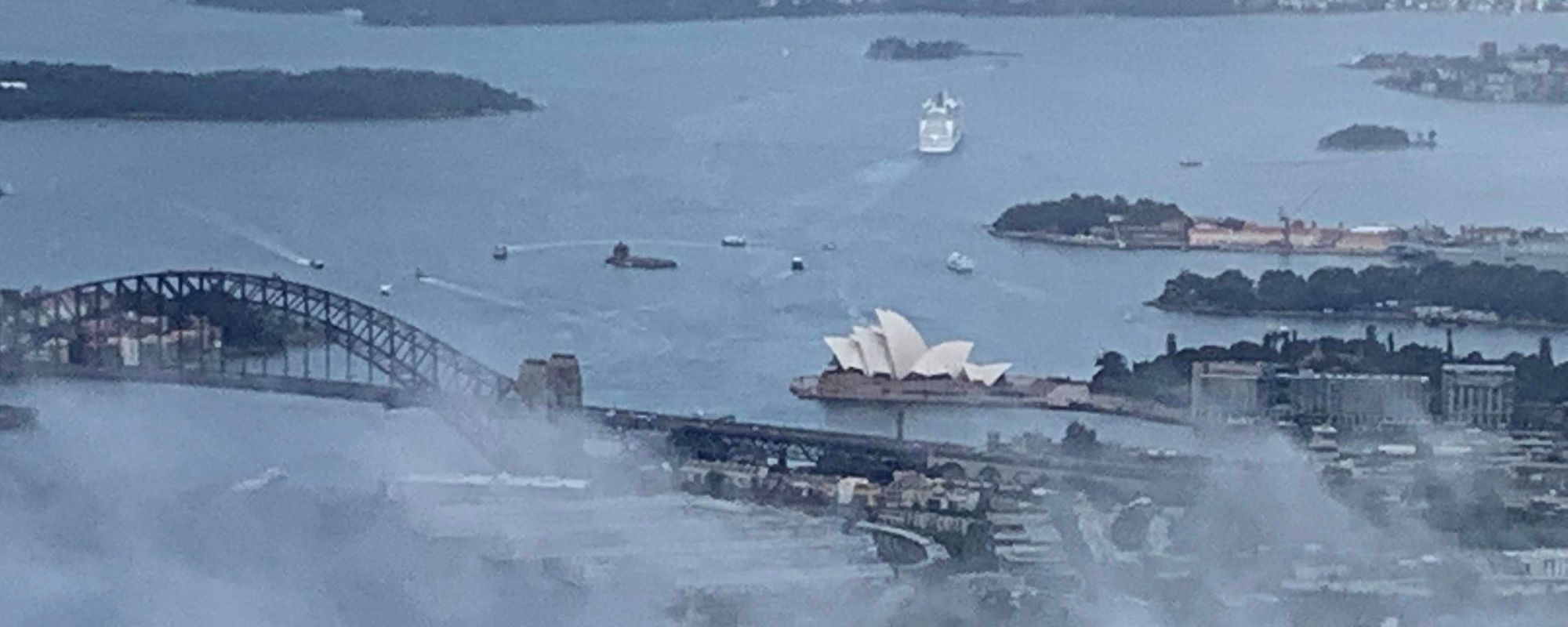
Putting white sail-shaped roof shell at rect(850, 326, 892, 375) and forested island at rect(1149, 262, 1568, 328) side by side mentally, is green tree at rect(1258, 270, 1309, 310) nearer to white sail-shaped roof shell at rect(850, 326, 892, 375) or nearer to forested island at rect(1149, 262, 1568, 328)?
forested island at rect(1149, 262, 1568, 328)

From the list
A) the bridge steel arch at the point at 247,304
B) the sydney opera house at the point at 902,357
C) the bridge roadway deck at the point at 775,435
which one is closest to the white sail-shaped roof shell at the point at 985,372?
the sydney opera house at the point at 902,357

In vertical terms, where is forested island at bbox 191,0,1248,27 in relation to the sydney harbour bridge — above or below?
above

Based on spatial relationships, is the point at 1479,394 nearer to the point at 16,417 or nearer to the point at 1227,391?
the point at 1227,391

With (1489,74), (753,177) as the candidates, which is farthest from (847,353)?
(1489,74)

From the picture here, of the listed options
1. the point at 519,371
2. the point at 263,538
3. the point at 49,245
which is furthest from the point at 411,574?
the point at 49,245

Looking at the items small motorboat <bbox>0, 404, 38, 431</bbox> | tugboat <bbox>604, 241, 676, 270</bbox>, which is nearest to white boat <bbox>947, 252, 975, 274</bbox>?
tugboat <bbox>604, 241, 676, 270</bbox>

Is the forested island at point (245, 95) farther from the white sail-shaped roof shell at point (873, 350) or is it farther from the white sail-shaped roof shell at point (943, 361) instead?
the white sail-shaped roof shell at point (943, 361)
